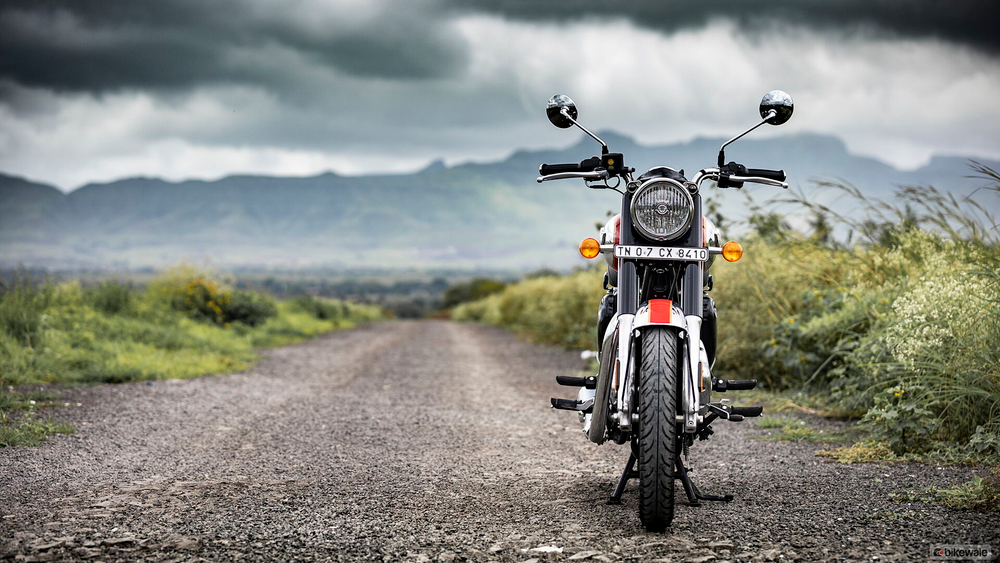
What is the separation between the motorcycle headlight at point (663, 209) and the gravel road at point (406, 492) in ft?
5.37

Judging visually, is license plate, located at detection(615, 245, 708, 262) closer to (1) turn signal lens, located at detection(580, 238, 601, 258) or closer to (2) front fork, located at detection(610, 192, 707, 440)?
(2) front fork, located at detection(610, 192, 707, 440)

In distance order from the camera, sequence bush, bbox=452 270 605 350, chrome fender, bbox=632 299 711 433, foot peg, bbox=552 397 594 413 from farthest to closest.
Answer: bush, bbox=452 270 605 350
foot peg, bbox=552 397 594 413
chrome fender, bbox=632 299 711 433

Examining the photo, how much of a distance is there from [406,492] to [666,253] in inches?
89.6

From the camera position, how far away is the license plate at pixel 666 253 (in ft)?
13.9

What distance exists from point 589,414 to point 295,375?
8387 mm

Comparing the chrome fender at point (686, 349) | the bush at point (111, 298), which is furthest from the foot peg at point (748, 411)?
the bush at point (111, 298)

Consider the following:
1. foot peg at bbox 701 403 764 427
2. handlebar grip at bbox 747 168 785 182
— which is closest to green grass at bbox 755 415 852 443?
foot peg at bbox 701 403 764 427

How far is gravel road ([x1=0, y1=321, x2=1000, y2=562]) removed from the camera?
3.70 m

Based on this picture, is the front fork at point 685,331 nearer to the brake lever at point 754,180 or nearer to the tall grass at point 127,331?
the brake lever at point 754,180

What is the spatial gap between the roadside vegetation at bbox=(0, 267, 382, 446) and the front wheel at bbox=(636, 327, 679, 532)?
16.5 feet

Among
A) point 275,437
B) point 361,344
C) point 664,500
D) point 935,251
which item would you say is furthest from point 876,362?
point 361,344

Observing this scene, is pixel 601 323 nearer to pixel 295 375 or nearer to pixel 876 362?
pixel 876 362

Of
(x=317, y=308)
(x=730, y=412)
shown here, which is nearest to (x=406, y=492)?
(x=730, y=412)

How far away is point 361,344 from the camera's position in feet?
62.5
